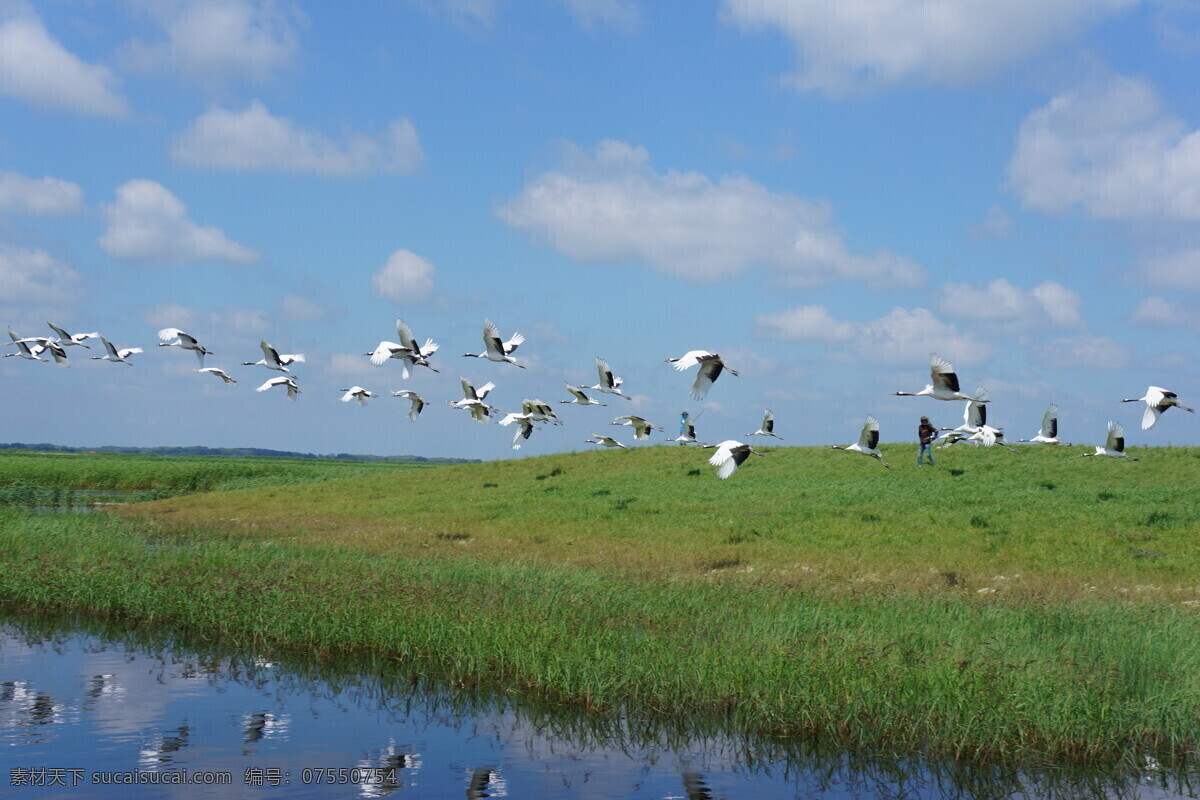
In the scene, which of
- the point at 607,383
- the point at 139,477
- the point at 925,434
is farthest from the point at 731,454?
the point at 139,477

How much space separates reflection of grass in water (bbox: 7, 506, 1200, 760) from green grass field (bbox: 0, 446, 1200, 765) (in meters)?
0.04

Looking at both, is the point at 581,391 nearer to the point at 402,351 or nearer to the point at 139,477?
the point at 402,351

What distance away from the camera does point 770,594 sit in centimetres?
1659

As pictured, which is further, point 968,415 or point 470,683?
point 968,415

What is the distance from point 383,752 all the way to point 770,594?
25.3 feet

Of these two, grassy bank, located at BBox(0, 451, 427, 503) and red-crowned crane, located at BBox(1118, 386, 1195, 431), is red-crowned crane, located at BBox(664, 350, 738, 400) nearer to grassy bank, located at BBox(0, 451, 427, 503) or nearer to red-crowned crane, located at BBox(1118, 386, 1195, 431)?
red-crowned crane, located at BBox(1118, 386, 1195, 431)

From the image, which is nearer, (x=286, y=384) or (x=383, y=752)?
(x=383, y=752)

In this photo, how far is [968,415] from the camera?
915 inches

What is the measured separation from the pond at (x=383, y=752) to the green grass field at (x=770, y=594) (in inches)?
16.6

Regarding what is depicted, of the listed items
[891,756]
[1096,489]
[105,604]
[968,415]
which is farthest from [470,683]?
[1096,489]

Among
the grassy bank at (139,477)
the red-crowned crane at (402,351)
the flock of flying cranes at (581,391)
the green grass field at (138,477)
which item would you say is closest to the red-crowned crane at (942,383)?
the flock of flying cranes at (581,391)

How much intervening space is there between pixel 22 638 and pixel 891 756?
13354mm

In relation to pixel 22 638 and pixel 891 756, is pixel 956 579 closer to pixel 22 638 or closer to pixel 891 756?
pixel 891 756

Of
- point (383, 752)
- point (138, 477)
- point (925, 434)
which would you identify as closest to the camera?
point (383, 752)
